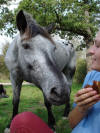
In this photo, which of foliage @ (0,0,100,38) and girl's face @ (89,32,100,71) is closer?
girl's face @ (89,32,100,71)

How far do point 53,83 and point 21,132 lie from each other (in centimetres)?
75

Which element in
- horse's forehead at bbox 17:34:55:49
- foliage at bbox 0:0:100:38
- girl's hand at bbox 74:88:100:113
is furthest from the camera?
foliage at bbox 0:0:100:38

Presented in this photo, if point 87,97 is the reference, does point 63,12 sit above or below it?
above

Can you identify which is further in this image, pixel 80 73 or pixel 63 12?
pixel 80 73

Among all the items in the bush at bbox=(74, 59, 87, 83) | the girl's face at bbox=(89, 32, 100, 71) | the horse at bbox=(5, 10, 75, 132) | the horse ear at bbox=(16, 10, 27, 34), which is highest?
the horse ear at bbox=(16, 10, 27, 34)

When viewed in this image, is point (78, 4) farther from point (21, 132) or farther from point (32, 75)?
point (21, 132)

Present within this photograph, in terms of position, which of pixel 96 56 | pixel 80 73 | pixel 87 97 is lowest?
pixel 80 73

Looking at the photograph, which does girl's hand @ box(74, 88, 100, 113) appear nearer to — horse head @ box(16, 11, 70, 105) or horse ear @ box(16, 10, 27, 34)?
horse head @ box(16, 11, 70, 105)

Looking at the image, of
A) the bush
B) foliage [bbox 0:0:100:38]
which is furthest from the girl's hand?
the bush

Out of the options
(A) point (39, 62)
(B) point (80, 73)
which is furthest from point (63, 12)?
(A) point (39, 62)

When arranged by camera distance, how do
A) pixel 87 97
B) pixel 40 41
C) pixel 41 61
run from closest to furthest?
pixel 87 97
pixel 41 61
pixel 40 41

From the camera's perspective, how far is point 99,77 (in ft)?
4.51

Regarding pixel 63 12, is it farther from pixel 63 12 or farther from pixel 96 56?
pixel 96 56

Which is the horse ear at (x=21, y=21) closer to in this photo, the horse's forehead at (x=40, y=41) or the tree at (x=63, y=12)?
the horse's forehead at (x=40, y=41)
